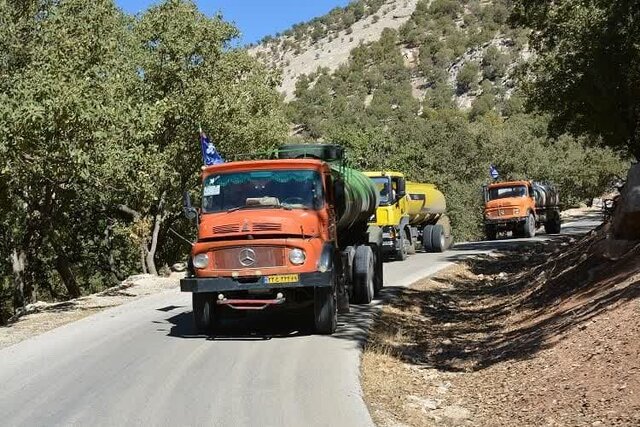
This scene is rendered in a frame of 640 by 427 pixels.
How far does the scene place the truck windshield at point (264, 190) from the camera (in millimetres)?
10652

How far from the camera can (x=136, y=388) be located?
778 cm

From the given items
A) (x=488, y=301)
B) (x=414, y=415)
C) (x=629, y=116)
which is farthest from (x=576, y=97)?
(x=414, y=415)

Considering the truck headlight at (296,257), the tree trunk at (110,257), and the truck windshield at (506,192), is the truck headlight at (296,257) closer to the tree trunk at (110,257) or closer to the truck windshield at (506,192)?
the tree trunk at (110,257)

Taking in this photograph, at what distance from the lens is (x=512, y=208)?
3222cm

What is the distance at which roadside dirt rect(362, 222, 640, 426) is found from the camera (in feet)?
21.7

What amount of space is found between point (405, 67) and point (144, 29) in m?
96.3

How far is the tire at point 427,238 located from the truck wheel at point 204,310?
18.3 m

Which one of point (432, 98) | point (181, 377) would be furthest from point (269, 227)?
point (432, 98)

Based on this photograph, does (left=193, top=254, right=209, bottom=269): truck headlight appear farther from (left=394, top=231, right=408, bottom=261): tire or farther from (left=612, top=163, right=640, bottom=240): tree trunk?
(left=394, top=231, right=408, bottom=261): tire

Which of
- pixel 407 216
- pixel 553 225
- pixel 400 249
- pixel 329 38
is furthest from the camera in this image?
pixel 329 38

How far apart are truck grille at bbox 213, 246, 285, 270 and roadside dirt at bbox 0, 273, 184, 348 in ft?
12.3

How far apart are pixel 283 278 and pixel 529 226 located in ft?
79.5

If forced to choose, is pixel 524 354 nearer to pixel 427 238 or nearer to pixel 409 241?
pixel 409 241

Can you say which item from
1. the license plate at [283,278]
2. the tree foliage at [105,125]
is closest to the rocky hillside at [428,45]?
the tree foliage at [105,125]
